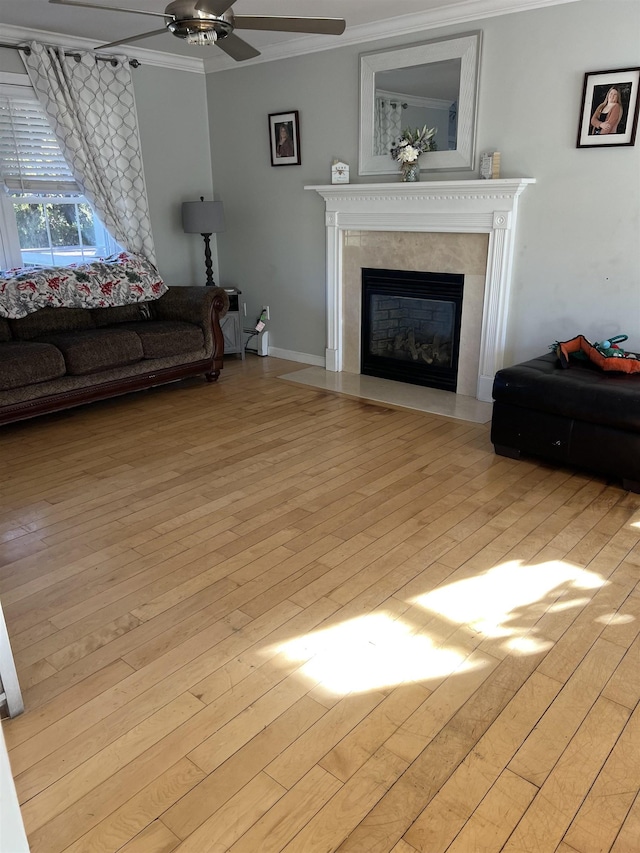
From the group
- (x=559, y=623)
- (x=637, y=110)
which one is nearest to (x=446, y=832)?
(x=559, y=623)

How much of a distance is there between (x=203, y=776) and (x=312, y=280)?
14.8 feet

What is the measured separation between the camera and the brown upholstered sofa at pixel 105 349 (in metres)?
3.98

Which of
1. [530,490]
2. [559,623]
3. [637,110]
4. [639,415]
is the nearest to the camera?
[559,623]

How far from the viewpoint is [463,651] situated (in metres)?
2.04

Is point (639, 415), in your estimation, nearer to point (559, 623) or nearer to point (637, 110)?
point (559, 623)

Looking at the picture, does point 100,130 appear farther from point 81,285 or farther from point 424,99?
point 424,99

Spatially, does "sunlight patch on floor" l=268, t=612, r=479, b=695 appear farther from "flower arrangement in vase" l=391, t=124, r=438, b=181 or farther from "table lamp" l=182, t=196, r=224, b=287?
"table lamp" l=182, t=196, r=224, b=287

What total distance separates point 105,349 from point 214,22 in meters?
2.36

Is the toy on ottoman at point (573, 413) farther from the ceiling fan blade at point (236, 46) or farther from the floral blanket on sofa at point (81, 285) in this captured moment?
the floral blanket on sofa at point (81, 285)

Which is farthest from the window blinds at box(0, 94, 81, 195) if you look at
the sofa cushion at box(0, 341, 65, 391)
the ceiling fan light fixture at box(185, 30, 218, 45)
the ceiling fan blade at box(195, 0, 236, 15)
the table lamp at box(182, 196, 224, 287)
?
the ceiling fan blade at box(195, 0, 236, 15)

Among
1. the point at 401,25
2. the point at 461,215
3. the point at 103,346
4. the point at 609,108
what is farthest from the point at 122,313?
the point at 609,108

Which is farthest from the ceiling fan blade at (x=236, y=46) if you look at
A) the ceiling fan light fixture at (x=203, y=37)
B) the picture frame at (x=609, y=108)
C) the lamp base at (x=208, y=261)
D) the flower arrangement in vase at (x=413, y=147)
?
the lamp base at (x=208, y=261)

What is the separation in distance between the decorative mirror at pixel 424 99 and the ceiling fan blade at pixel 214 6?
2237 mm

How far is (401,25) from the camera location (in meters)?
4.36
